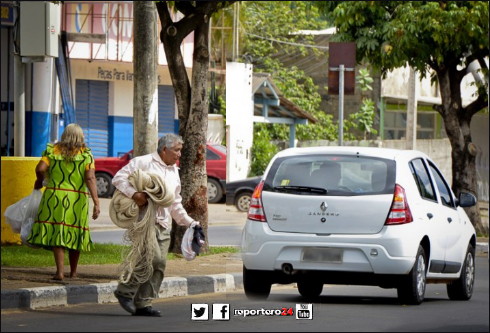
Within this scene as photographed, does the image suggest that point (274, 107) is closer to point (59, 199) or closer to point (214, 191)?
point (59, 199)

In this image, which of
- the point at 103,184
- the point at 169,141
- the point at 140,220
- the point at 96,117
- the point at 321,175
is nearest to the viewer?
the point at 169,141

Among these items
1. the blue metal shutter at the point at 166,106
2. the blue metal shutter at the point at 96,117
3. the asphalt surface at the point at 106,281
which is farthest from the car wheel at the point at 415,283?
the blue metal shutter at the point at 96,117

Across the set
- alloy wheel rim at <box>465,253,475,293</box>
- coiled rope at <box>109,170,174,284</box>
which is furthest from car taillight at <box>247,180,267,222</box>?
alloy wheel rim at <box>465,253,475,293</box>

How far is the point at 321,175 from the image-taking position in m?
8.60

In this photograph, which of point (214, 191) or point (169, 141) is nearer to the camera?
point (169, 141)

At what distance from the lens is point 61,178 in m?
10.3

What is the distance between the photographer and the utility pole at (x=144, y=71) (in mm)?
11898

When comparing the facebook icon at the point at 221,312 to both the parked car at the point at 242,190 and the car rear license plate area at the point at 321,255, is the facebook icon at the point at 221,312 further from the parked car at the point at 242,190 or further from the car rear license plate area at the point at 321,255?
the parked car at the point at 242,190

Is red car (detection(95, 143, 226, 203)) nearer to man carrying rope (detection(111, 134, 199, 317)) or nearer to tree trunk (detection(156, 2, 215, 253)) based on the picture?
tree trunk (detection(156, 2, 215, 253))

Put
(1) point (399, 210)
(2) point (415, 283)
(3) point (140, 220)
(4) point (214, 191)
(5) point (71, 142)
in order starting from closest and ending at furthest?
(3) point (140, 220)
(1) point (399, 210)
(2) point (415, 283)
(5) point (71, 142)
(4) point (214, 191)

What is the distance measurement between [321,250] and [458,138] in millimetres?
9121

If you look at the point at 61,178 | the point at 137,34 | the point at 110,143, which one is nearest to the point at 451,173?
the point at 110,143

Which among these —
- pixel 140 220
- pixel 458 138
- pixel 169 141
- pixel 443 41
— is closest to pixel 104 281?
pixel 140 220

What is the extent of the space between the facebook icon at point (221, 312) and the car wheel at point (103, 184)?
474 centimetres
